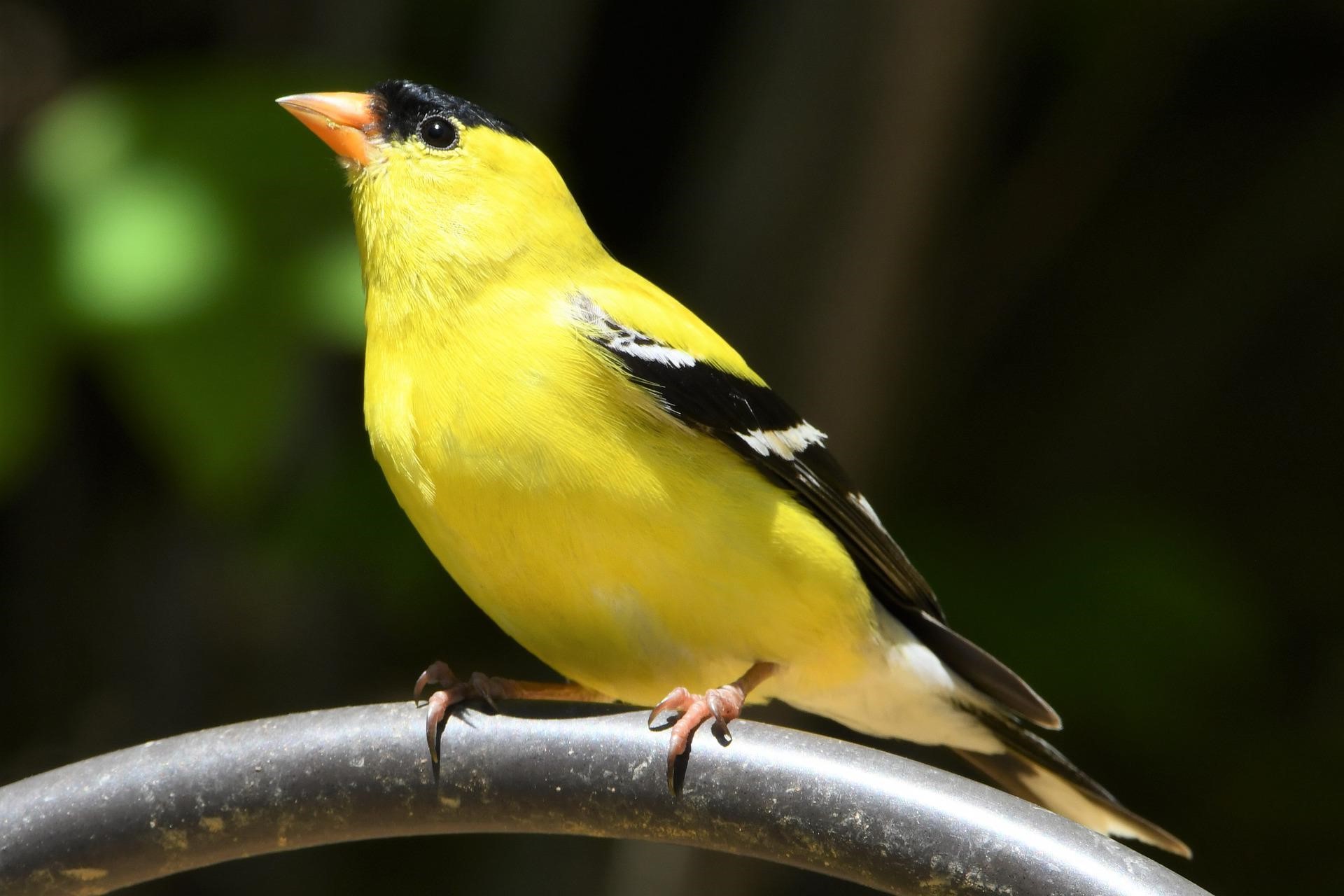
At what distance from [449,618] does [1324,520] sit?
9.95ft

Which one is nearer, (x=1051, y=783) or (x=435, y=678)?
(x=435, y=678)

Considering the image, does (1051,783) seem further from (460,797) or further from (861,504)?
(460,797)

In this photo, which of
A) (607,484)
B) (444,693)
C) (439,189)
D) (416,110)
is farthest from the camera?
(416,110)

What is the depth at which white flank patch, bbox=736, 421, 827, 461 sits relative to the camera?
2.58 metres

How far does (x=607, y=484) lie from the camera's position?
2283mm

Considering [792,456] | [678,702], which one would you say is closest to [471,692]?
[678,702]

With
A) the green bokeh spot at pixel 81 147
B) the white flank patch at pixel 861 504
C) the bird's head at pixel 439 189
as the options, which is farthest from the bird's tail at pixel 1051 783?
the green bokeh spot at pixel 81 147

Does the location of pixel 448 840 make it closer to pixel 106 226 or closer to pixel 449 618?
pixel 449 618

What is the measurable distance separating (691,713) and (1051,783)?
3.95 ft

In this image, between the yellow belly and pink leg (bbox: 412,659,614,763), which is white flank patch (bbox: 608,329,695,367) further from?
pink leg (bbox: 412,659,614,763)

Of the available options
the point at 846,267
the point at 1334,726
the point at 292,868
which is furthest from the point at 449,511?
the point at 1334,726

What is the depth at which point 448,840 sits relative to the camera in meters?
5.13

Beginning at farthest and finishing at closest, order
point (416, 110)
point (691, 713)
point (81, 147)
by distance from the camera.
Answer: point (81, 147)
point (416, 110)
point (691, 713)

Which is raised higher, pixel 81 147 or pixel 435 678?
pixel 81 147
